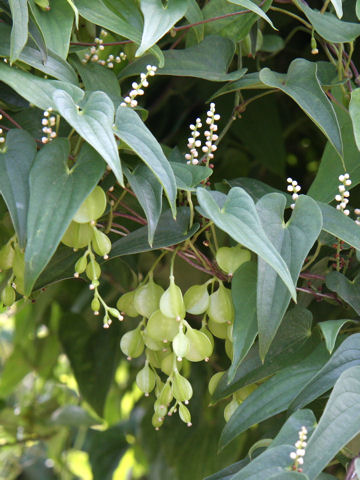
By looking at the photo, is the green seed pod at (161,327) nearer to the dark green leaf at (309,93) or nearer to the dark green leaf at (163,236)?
the dark green leaf at (163,236)

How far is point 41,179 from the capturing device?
432 mm

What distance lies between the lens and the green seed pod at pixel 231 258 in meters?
0.52

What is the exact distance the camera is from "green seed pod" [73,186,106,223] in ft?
1.50

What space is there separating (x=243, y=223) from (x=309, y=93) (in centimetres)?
17

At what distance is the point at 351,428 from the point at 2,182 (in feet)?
0.86

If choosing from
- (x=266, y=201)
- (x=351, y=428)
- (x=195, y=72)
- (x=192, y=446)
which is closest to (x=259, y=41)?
(x=195, y=72)

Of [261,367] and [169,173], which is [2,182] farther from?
[261,367]

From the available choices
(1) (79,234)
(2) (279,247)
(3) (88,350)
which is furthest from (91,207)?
(3) (88,350)

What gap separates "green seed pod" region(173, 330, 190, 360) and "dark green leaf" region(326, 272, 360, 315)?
0.14 meters

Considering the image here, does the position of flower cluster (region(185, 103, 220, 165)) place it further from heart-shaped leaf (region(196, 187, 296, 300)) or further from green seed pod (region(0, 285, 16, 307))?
green seed pod (region(0, 285, 16, 307))

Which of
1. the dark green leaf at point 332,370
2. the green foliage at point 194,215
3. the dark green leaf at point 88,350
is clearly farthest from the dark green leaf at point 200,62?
the dark green leaf at point 88,350

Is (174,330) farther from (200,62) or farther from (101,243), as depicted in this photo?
(200,62)

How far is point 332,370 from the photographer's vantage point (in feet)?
1.56

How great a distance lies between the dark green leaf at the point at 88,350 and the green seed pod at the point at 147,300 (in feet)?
1.46
